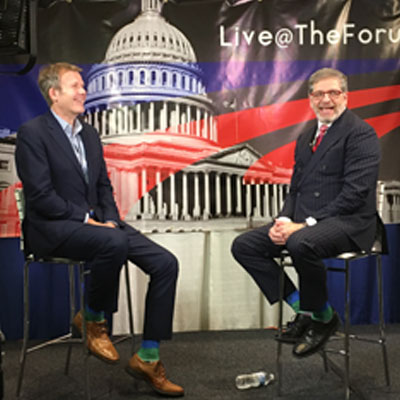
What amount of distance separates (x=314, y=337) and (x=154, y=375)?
2.56 feet

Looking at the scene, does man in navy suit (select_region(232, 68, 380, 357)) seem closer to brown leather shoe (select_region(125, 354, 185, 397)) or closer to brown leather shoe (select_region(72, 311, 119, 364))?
Answer: brown leather shoe (select_region(125, 354, 185, 397))

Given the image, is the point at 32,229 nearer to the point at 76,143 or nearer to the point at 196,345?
the point at 76,143

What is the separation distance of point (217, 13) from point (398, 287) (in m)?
2.43

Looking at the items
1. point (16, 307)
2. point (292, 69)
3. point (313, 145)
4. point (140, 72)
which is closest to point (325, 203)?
point (313, 145)

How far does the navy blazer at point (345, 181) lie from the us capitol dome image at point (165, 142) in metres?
0.99

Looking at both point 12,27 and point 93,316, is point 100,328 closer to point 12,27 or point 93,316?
point 93,316

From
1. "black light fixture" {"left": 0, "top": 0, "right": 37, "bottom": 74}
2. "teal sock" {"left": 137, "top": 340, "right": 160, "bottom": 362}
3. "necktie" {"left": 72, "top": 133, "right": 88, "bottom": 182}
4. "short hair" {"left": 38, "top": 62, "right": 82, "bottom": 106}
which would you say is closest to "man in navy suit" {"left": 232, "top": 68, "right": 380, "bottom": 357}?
"teal sock" {"left": 137, "top": 340, "right": 160, "bottom": 362}

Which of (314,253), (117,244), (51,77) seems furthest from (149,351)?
(51,77)

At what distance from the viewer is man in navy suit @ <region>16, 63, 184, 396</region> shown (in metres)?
2.51

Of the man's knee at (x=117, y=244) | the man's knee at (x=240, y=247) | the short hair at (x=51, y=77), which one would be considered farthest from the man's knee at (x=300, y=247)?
the short hair at (x=51, y=77)

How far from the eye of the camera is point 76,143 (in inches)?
112

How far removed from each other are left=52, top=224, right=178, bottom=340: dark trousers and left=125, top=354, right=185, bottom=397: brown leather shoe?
12 cm

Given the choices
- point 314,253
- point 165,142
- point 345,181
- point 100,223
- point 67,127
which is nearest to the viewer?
point 314,253

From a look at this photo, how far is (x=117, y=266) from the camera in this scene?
8.28 ft
